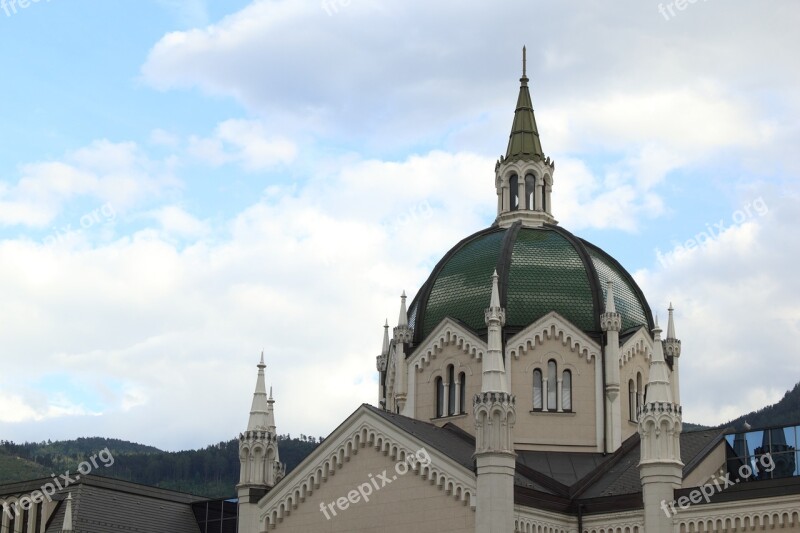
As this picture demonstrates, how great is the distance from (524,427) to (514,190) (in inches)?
652

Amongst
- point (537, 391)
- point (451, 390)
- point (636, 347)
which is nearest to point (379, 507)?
point (451, 390)

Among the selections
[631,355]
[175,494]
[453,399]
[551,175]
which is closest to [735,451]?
[631,355]

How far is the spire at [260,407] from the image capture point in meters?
59.5

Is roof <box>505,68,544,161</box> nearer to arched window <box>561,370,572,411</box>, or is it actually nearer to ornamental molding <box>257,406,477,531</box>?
arched window <box>561,370,572,411</box>

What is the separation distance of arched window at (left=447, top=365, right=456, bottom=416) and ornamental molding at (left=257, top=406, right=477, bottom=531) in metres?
7.52

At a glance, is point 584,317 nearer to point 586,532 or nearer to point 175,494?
point 586,532

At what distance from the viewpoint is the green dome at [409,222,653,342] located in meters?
62.8

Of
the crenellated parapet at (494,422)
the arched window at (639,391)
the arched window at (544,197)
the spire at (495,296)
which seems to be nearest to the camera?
the crenellated parapet at (494,422)

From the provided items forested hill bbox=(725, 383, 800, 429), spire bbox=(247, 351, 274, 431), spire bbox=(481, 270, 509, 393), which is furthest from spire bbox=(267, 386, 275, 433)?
forested hill bbox=(725, 383, 800, 429)

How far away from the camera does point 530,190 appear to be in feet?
233

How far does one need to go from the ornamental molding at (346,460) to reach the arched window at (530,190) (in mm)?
20178

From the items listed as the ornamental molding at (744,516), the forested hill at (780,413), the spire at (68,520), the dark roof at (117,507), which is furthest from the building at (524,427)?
the forested hill at (780,413)

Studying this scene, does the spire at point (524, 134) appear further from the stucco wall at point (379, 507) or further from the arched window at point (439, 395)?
the stucco wall at point (379, 507)

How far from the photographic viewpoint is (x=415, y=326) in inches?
2579
